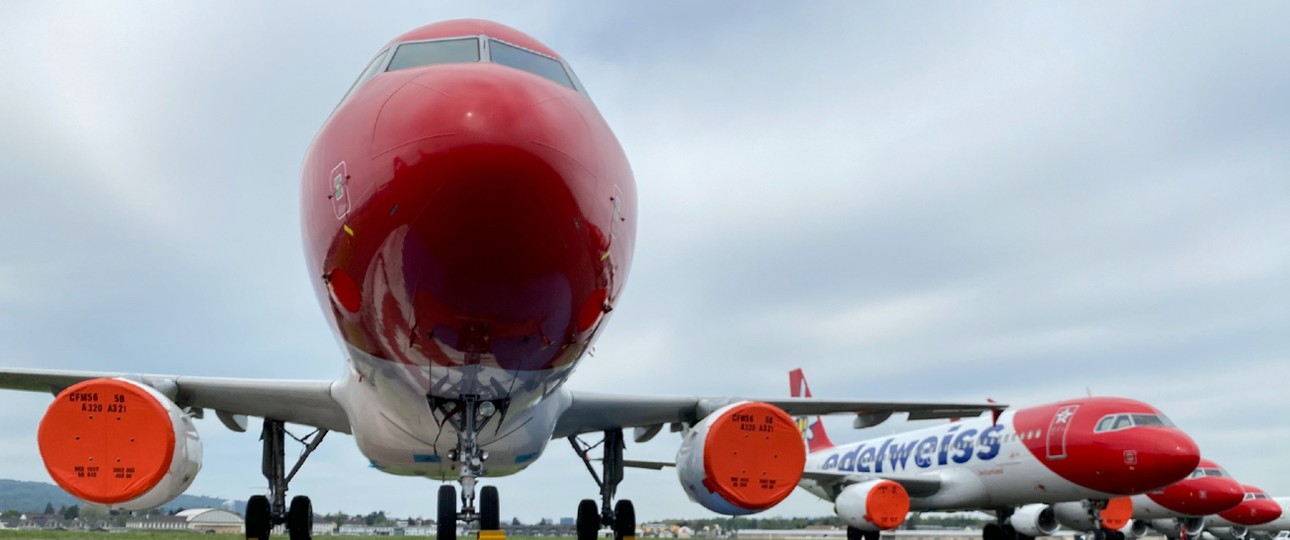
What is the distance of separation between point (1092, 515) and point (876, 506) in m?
6.13

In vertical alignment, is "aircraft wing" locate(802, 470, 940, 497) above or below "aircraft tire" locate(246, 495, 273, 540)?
below

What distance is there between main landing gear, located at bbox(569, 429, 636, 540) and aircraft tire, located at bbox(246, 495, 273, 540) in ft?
12.3

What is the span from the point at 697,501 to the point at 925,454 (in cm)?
2268

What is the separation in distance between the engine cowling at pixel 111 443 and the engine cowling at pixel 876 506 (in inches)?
777

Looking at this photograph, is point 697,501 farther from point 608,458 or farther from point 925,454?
point 925,454

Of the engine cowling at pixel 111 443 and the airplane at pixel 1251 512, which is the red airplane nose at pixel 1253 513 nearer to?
the airplane at pixel 1251 512

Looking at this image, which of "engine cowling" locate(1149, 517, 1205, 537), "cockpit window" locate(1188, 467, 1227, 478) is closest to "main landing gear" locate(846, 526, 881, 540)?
"cockpit window" locate(1188, 467, 1227, 478)

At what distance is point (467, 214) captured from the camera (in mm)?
4578

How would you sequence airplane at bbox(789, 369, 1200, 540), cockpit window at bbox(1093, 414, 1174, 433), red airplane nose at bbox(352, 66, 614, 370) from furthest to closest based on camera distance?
1. cockpit window at bbox(1093, 414, 1174, 433)
2. airplane at bbox(789, 369, 1200, 540)
3. red airplane nose at bbox(352, 66, 614, 370)

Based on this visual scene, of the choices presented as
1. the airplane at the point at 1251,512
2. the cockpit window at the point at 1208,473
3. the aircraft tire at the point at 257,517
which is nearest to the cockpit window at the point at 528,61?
the aircraft tire at the point at 257,517

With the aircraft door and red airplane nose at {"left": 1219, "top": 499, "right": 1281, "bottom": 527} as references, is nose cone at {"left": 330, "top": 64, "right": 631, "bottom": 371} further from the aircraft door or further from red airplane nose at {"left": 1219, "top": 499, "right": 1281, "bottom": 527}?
red airplane nose at {"left": 1219, "top": 499, "right": 1281, "bottom": 527}

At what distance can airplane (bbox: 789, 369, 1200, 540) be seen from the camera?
2242cm

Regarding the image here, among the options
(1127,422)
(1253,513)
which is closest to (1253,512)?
(1253,513)

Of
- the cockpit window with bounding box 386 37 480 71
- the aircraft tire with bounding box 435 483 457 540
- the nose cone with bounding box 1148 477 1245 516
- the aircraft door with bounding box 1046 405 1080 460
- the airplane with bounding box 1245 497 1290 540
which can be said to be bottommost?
the airplane with bounding box 1245 497 1290 540
